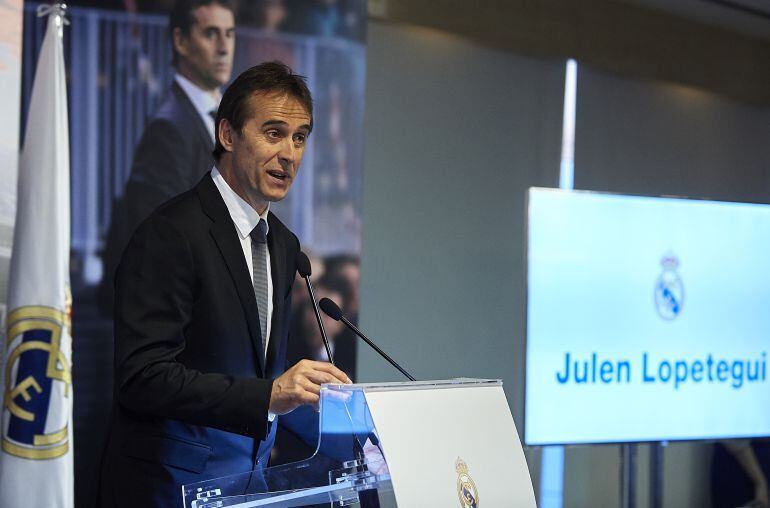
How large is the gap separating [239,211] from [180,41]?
74.5 inches

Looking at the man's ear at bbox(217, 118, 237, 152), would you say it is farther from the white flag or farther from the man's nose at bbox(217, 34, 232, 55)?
the man's nose at bbox(217, 34, 232, 55)

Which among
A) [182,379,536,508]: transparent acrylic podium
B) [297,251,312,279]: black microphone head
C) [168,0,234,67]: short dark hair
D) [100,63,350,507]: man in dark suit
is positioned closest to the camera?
[182,379,536,508]: transparent acrylic podium

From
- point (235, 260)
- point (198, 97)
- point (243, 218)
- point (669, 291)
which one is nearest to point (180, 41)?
point (198, 97)

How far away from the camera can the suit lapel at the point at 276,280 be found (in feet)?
7.50

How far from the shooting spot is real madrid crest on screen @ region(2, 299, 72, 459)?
328 cm

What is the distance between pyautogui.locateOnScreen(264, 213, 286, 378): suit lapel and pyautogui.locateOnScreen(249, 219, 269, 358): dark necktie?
2cm

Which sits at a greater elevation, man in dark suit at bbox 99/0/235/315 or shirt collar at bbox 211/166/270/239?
man in dark suit at bbox 99/0/235/315

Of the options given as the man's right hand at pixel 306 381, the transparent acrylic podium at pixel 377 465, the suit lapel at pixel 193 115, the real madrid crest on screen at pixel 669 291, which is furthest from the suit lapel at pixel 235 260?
the real madrid crest on screen at pixel 669 291

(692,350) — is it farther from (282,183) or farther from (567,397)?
(282,183)

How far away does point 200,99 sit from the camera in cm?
403

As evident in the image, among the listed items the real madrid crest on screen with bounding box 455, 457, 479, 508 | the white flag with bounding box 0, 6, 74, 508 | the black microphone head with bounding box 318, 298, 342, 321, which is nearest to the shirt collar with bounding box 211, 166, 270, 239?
the black microphone head with bounding box 318, 298, 342, 321

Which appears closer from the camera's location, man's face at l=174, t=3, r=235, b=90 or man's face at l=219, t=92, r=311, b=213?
man's face at l=219, t=92, r=311, b=213

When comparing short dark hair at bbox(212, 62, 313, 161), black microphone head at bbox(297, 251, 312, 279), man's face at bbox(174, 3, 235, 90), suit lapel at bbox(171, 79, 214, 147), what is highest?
man's face at bbox(174, 3, 235, 90)

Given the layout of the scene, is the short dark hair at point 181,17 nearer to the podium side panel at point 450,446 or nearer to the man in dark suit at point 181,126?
the man in dark suit at point 181,126
